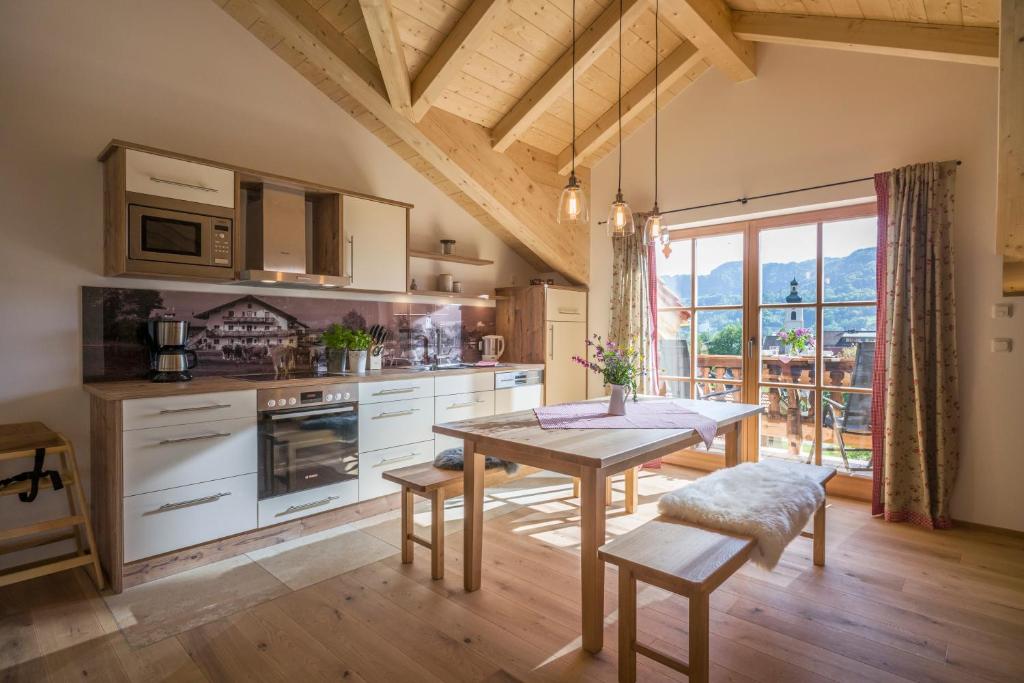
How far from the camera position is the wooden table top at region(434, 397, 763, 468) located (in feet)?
6.56

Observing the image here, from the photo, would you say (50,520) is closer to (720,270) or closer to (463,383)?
(463,383)

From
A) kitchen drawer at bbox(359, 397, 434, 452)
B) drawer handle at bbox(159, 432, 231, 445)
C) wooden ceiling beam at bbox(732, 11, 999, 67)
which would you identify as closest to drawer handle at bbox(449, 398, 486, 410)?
kitchen drawer at bbox(359, 397, 434, 452)

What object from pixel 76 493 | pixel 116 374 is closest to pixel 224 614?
pixel 76 493

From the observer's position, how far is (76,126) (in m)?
2.75

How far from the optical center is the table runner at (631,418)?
2492 mm

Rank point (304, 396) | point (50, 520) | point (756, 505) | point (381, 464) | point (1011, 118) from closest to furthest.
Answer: point (1011, 118) < point (756, 505) < point (50, 520) < point (304, 396) < point (381, 464)

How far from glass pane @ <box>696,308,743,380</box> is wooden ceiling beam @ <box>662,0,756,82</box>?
1811mm

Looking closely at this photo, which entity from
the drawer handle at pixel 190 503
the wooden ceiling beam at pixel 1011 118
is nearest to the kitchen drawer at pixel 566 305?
the drawer handle at pixel 190 503

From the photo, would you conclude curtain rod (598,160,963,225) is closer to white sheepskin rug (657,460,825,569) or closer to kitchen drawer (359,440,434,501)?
white sheepskin rug (657,460,825,569)

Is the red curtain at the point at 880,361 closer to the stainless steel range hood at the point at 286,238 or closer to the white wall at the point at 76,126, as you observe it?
the stainless steel range hood at the point at 286,238

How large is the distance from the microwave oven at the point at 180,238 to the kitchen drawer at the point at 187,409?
673mm

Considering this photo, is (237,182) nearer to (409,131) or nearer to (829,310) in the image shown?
(409,131)

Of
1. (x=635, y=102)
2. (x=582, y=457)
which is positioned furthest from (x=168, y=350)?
(x=635, y=102)

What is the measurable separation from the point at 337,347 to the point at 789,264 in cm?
334
